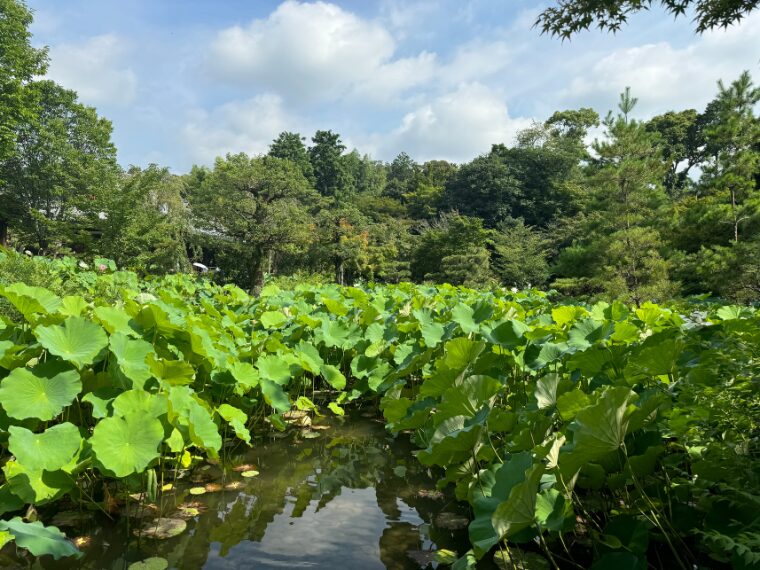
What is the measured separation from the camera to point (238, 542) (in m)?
2.00

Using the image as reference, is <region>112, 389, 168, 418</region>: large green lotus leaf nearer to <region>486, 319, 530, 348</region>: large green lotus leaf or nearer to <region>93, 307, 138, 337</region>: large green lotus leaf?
<region>93, 307, 138, 337</region>: large green lotus leaf

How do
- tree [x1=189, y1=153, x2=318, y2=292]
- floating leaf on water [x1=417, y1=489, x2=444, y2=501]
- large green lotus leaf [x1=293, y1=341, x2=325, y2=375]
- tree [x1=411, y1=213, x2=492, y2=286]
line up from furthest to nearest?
tree [x1=411, y1=213, x2=492, y2=286], tree [x1=189, y1=153, x2=318, y2=292], large green lotus leaf [x1=293, y1=341, x2=325, y2=375], floating leaf on water [x1=417, y1=489, x2=444, y2=501]

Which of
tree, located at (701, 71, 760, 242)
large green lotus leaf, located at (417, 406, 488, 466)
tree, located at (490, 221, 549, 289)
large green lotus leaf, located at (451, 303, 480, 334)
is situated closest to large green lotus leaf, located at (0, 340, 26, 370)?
large green lotus leaf, located at (417, 406, 488, 466)

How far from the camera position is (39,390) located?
185cm

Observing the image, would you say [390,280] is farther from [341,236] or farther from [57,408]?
[57,408]

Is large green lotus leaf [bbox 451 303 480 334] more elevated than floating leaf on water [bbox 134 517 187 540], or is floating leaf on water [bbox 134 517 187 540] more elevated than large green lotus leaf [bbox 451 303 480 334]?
→ large green lotus leaf [bbox 451 303 480 334]

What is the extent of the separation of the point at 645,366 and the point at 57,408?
220 centimetres

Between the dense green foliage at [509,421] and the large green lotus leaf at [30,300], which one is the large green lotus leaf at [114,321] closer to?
the dense green foliage at [509,421]

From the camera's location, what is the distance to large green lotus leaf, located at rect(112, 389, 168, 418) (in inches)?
68.9

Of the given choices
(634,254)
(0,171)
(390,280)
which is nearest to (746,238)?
(634,254)

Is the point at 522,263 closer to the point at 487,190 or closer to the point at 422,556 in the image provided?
the point at 487,190

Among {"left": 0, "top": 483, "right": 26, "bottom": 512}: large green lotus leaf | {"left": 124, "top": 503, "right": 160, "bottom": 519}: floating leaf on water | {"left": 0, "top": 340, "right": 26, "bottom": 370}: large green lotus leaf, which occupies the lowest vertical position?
{"left": 124, "top": 503, "right": 160, "bottom": 519}: floating leaf on water

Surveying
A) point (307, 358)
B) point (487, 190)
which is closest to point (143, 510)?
point (307, 358)

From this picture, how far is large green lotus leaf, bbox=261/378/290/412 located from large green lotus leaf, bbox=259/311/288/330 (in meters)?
1.13
